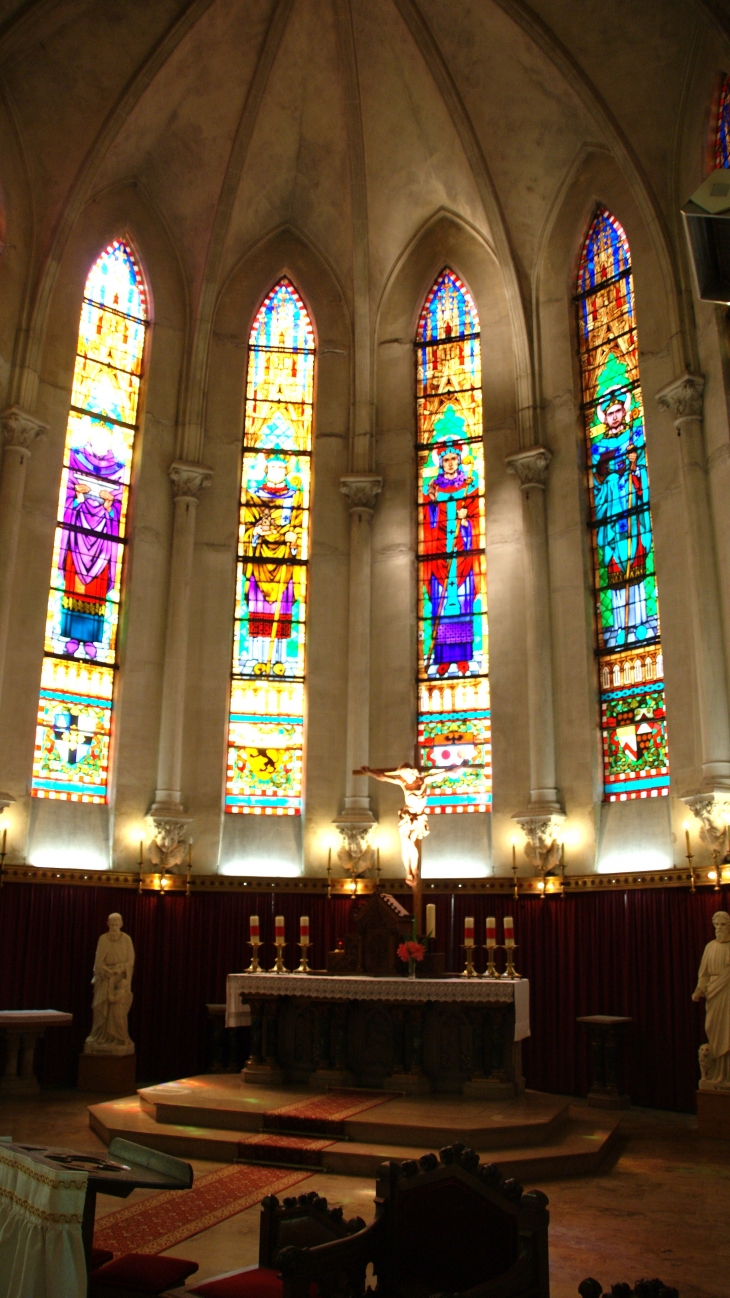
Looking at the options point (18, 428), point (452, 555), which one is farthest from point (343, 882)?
point (18, 428)

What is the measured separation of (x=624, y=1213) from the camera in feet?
26.3

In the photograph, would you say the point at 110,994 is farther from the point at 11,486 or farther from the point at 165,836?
the point at 11,486

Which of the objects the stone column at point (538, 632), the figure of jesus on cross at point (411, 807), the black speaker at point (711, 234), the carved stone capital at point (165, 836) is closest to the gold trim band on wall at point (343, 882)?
the carved stone capital at point (165, 836)

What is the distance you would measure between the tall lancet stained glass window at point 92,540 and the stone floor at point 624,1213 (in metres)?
5.34

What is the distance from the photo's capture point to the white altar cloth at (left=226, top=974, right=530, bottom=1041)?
36.7 ft

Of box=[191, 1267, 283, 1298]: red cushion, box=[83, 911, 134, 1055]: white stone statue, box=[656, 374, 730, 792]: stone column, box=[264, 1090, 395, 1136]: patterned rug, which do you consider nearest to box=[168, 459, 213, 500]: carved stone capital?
box=[83, 911, 134, 1055]: white stone statue

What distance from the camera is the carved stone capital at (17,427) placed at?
15311mm

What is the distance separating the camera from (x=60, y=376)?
54.7ft

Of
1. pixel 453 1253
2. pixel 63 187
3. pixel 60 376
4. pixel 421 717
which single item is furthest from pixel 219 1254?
pixel 63 187

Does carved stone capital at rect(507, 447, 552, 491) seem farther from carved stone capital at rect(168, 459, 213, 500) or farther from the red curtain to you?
the red curtain

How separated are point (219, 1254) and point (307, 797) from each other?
9910 millimetres

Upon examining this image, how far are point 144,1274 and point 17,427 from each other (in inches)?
506

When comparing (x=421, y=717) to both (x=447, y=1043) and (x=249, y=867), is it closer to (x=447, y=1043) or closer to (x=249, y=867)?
(x=249, y=867)

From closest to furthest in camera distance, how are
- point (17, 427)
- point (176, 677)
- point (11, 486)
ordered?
point (11, 486), point (17, 427), point (176, 677)
